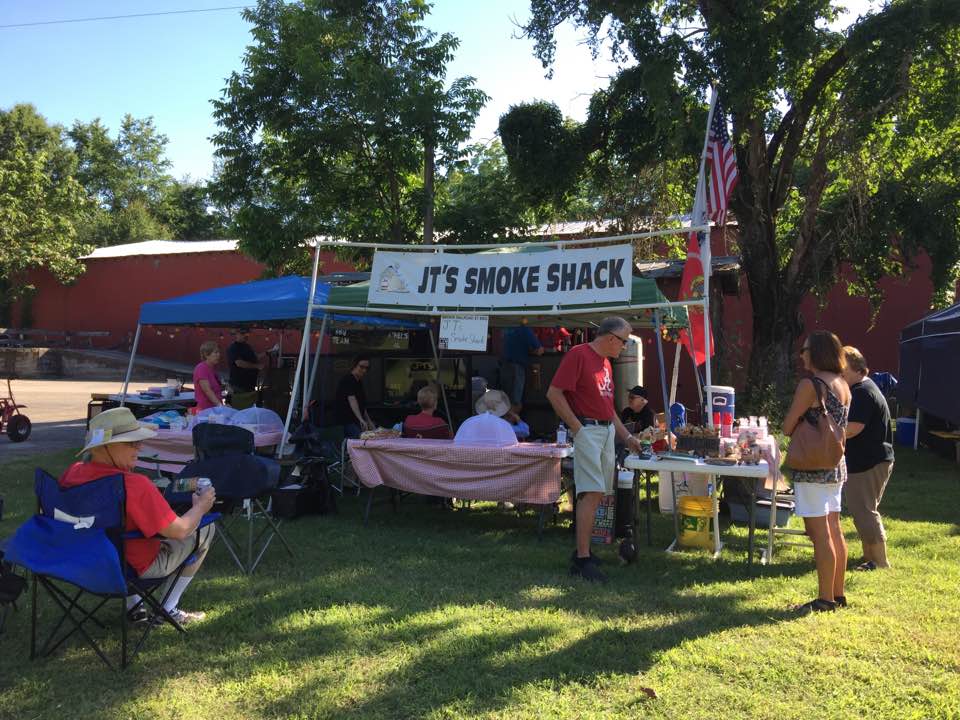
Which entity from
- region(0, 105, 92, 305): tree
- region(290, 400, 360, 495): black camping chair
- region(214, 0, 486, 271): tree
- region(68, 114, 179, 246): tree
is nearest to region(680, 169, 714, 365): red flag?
region(290, 400, 360, 495): black camping chair

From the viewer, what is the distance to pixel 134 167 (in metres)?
46.1

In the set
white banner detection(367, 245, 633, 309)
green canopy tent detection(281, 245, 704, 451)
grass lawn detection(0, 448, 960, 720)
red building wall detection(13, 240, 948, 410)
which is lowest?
grass lawn detection(0, 448, 960, 720)

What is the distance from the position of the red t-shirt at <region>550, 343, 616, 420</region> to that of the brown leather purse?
1205 millimetres

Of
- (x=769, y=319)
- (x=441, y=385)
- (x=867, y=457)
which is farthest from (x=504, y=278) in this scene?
(x=769, y=319)

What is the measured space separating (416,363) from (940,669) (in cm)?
703

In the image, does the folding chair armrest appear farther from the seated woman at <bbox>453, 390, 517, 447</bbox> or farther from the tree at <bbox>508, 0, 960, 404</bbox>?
the tree at <bbox>508, 0, 960, 404</bbox>

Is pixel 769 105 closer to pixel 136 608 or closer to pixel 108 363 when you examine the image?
pixel 136 608

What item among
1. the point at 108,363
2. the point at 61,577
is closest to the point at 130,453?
the point at 61,577

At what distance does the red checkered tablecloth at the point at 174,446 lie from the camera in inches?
277

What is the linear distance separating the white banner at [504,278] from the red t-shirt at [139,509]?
3.67m

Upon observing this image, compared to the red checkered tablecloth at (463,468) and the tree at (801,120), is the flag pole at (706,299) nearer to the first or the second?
the red checkered tablecloth at (463,468)

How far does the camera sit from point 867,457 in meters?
5.15

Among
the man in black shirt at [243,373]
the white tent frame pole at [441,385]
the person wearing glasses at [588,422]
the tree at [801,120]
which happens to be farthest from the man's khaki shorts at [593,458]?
the tree at [801,120]

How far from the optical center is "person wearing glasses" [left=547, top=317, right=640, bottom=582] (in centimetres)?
488
